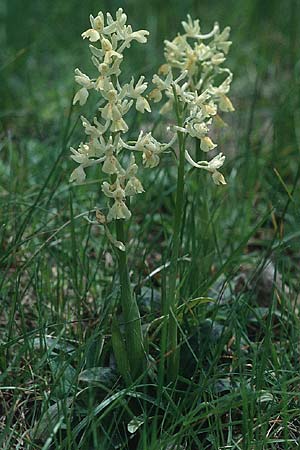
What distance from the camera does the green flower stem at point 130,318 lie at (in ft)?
6.63

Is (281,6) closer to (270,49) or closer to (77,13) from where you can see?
(270,49)

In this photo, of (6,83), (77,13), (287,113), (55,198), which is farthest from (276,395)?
(77,13)

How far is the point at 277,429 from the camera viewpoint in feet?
6.78

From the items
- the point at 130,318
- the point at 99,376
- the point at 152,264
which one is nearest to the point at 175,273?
the point at 130,318

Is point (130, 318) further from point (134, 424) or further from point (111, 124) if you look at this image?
point (111, 124)

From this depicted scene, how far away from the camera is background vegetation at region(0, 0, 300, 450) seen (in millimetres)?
2010

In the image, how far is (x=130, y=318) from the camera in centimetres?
205

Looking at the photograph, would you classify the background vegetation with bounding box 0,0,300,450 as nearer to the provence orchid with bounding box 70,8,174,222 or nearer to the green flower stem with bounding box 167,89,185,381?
the green flower stem with bounding box 167,89,185,381

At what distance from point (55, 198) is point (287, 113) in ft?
4.08

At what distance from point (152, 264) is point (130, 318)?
0.89 m

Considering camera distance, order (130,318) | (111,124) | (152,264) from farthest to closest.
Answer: (152,264), (130,318), (111,124)

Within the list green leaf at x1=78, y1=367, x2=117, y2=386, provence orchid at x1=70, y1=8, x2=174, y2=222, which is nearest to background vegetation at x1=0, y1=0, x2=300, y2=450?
green leaf at x1=78, y1=367, x2=117, y2=386

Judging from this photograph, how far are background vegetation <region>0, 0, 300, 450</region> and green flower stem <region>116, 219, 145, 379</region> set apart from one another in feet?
0.23

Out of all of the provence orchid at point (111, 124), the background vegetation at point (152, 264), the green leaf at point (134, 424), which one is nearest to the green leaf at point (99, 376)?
the background vegetation at point (152, 264)
